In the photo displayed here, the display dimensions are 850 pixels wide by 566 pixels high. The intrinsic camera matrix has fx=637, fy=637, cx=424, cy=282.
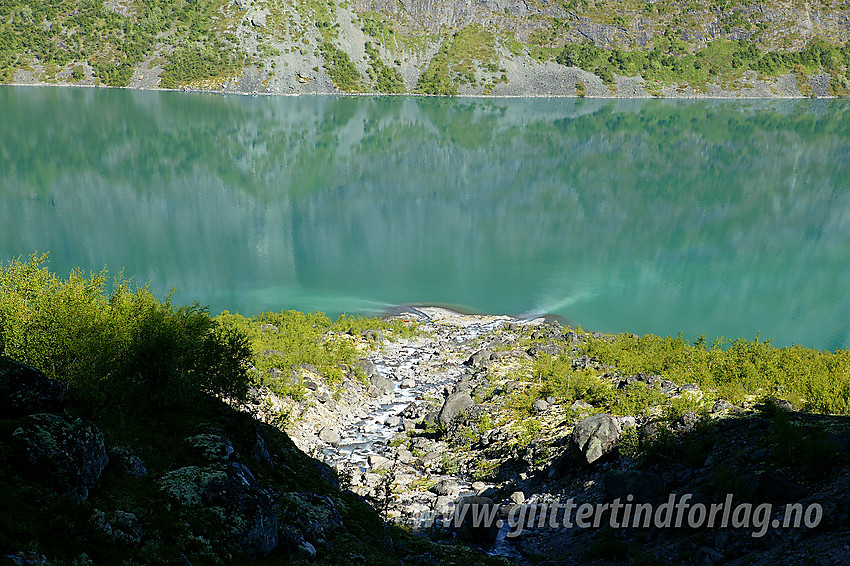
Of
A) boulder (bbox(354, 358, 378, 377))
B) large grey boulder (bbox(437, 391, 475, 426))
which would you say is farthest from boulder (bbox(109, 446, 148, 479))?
boulder (bbox(354, 358, 378, 377))

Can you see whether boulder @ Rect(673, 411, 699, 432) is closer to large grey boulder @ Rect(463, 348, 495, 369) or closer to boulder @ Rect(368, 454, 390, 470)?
boulder @ Rect(368, 454, 390, 470)

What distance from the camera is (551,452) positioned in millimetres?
23828

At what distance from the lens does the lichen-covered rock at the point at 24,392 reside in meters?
11.4

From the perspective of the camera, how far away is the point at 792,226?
76.3 m

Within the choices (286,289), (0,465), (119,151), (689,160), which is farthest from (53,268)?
(689,160)

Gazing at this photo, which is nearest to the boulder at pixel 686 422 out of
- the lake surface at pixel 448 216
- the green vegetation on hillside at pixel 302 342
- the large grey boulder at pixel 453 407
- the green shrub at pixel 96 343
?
the large grey boulder at pixel 453 407

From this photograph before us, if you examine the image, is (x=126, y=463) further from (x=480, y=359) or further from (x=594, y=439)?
(x=480, y=359)

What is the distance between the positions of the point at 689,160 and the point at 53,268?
104 m

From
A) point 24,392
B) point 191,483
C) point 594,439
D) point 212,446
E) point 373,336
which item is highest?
point 24,392

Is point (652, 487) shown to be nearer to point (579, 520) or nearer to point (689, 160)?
point (579, 520)

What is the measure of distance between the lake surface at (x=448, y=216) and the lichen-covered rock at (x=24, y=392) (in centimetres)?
3526

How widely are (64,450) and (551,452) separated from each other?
1735cm

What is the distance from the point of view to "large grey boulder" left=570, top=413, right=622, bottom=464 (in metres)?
21.6

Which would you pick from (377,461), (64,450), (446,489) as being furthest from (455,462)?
(64,450)
